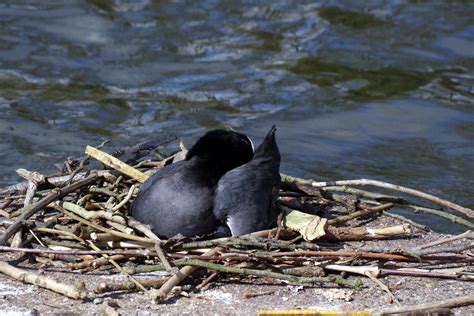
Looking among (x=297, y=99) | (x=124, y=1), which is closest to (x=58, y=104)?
(x=297, y=99)

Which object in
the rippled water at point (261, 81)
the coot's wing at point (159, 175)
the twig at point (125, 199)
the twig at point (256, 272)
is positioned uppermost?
the coot's wing at point (159, 175)

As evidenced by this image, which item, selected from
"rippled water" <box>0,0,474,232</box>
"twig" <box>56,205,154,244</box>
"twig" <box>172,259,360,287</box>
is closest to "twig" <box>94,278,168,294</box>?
"twig" <box>172,259,360,287</box>

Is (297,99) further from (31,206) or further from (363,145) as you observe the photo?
(31,206)

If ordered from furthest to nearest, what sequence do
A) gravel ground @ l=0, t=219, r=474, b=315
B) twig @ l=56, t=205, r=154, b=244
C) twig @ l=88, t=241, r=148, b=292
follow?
twig @ l=56, t=205, r=154, b=244
twig @ l=88, t=241, r=148, b=292
gravel ground @ l=0, t=219, r=474, b=315

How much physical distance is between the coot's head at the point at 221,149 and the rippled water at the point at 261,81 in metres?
2.34

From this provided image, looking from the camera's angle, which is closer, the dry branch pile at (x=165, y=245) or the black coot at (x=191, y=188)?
the dry branch pile at (x=165, y=245)

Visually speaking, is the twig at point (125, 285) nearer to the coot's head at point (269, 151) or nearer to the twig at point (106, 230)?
the twig at point (106, 230)

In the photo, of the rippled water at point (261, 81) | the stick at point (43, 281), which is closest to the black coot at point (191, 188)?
the stick at point (43, 281)

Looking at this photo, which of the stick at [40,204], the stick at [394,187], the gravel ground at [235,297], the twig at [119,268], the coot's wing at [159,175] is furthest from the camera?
the stick at [394,187]

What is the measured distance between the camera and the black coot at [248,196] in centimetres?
455

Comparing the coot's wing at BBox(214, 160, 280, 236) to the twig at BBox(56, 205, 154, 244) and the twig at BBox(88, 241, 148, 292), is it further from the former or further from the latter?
the twig at BBox(88, 241, 148, 292)

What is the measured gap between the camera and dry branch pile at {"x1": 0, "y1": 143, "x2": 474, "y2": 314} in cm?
419

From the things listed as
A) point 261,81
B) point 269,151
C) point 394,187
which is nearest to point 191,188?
point 269,151

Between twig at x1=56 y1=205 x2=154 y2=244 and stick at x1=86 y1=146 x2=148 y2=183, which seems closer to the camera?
twig at x1=56 y1=205 x2=154 y2=244
